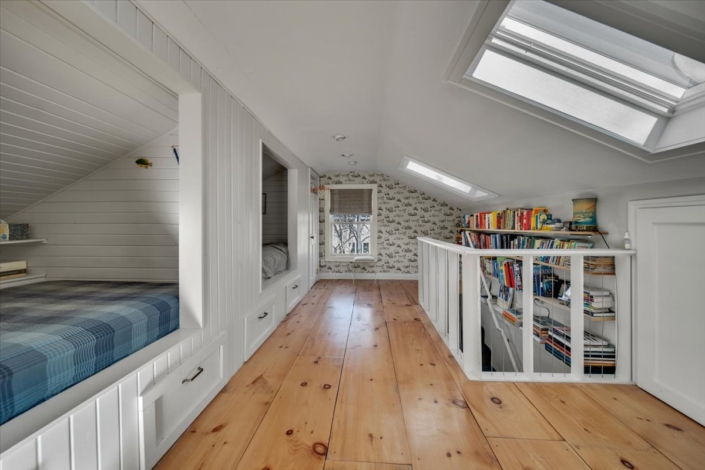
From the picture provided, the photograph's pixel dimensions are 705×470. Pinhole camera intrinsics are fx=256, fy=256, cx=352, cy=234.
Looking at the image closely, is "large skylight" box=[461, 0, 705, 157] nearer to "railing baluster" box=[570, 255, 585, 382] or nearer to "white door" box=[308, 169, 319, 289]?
"railing baluster" box=[570, 255, 585, 382]

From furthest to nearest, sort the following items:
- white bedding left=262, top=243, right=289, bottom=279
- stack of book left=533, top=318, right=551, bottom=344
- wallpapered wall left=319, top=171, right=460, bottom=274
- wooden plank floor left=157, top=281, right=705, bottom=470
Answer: wallpapered wall left=319, top=171, right=460, bottom=274 → white bedding left=262, top=243, right=289, bottom=279 → stack of book left=533, top=318, right=551, bottom=344 → wooden plank floor left=157, top=281, right=705, bottom=470

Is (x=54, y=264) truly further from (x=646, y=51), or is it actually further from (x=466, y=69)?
(x=646, y=51)

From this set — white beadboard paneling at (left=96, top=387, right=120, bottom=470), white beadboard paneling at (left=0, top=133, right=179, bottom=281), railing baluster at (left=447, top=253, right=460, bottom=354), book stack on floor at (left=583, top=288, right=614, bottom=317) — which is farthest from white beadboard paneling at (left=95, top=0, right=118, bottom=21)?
book stack on floor at (left=583, top=288, right=614, bottom=317)

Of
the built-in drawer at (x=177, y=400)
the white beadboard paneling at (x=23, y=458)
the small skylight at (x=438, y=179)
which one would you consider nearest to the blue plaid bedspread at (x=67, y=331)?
the white beadboard paneling at (x=23, y=458)

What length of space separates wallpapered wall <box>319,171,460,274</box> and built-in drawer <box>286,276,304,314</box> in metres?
1.69

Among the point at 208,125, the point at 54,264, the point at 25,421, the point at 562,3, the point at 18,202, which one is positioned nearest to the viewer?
the point at 25,421

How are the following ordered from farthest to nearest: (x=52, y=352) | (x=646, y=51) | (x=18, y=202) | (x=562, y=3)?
(x=18, y=202), (x=646, y=51), (x=562, y=3), (x=52, y=352)

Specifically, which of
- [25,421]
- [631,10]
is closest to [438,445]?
[25,421]

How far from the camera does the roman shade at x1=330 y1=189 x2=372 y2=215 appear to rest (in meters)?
5.18

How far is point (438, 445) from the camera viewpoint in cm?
120

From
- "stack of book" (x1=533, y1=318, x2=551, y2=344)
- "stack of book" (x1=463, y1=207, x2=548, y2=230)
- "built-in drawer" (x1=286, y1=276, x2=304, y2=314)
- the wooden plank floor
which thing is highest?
"stack of book" (x1=463, y1=207, x2=548, y2=230)

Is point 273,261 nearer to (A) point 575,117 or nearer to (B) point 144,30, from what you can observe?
(B) point 144,30

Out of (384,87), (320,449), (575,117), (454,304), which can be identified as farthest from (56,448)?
(575,117)

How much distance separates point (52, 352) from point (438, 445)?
5.19 ft
